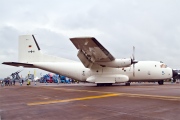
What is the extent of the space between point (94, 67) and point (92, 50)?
455 centimetres

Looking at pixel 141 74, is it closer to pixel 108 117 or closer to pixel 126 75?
pixel 126 75

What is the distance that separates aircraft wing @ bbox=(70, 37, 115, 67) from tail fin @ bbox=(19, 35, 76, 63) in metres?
5.22

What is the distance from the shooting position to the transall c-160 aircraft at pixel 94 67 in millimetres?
23453

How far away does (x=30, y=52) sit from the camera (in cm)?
2648

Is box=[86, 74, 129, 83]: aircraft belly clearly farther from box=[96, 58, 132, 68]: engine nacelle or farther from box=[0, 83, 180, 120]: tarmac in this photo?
box=[0, 83, 180, 120]: tarmac

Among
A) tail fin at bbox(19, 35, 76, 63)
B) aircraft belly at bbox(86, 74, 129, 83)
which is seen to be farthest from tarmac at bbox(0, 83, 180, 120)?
A: tail fin at bbox(19, 35, 76, 63)

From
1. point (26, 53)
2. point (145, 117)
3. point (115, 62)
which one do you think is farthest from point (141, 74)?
point (145, 117)

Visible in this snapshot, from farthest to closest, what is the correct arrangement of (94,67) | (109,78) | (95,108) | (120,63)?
(94,67) < (109,78) < (120,63) < (95,108)

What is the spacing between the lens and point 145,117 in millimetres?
5906

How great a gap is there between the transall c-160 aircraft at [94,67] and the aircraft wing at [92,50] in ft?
0.42

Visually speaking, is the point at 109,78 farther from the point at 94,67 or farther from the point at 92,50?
the point at 92,50

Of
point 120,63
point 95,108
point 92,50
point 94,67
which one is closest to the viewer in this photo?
point 95,108

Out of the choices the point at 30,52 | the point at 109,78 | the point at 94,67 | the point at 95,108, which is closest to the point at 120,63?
the point at 109,78

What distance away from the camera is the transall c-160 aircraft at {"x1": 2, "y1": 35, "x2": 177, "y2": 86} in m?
23.5
